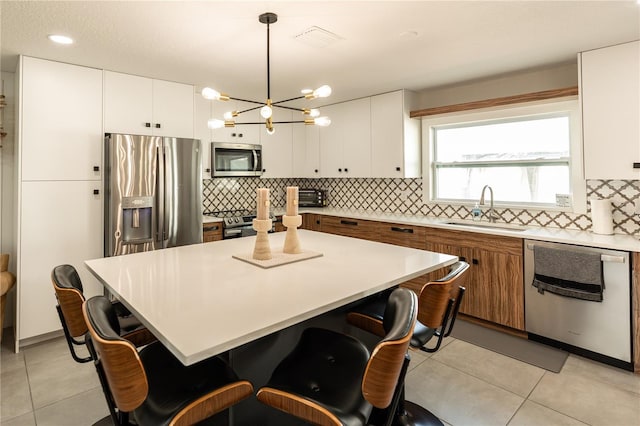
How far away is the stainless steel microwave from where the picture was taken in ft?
14.0

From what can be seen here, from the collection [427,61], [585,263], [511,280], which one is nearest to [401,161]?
[427,61]

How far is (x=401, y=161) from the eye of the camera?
408 centimetres

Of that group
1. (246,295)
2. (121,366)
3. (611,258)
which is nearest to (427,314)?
(246,295)

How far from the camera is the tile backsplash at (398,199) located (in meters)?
2.97

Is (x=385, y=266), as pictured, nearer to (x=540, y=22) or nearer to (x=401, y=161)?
(x=540, y=22)

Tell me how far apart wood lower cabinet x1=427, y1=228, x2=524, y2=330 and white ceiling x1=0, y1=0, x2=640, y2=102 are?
155 centimetres

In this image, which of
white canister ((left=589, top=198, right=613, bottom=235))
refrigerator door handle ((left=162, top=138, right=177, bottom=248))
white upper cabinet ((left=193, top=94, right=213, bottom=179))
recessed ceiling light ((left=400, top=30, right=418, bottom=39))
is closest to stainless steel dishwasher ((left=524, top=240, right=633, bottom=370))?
white canister ((left=589, top=198, right=613, bottom=235))

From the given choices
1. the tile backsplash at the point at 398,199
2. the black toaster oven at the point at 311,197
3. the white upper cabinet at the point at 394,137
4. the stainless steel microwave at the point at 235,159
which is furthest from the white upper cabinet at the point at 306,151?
the white upper cabinet at the point at 394,137

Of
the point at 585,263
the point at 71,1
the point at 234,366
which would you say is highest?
the point at 71,1

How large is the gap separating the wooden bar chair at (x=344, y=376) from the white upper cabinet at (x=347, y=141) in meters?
3.15

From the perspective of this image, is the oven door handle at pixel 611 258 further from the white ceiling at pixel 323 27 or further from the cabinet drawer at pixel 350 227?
the cabinet drawer at pixel 350 227

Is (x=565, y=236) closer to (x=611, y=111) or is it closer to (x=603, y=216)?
(x=603, y=216)

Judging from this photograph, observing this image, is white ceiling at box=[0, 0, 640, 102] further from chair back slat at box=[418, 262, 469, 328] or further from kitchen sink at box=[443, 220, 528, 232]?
chair back slat at box=[418, 262, 469, 328]

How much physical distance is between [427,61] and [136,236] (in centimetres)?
302
